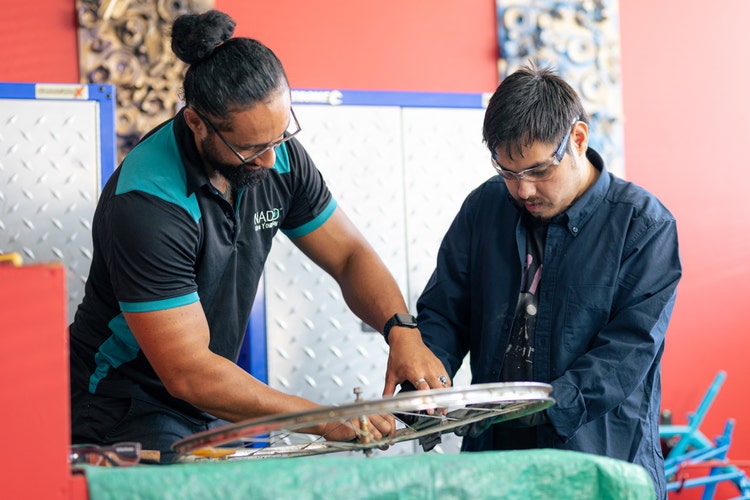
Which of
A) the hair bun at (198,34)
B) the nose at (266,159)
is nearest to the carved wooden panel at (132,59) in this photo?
the hair bun at (198,34)

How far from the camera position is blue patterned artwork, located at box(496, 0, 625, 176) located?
4.83 meters

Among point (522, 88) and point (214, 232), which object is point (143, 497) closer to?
point (214, 232)

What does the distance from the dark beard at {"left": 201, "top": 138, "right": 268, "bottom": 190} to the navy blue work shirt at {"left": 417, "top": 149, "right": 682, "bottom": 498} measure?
Answer: 597 millimetres

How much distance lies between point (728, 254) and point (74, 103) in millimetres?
3411

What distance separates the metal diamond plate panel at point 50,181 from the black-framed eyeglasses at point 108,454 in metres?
1.93

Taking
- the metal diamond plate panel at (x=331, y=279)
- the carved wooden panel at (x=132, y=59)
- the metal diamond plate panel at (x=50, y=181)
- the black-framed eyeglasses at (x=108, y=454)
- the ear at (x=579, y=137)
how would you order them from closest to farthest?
the black-framed eyeglasses at (x=108, y=454)
the ear at (x=579, y=137)
the metal diamond plate panel at (x=50, y=181)
the metal diamond plate panel at (x=331, y=279)
the carved wooden panel at (x=132, y=59)

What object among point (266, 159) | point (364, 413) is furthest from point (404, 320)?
point (364, 413)

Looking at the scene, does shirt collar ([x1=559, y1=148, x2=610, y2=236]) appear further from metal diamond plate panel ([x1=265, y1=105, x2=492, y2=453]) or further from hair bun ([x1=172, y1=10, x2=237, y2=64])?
metal diamond plate panel ([x1=265, y1=105, x2=492, y2=453])

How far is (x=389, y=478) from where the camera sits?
56.5 inches

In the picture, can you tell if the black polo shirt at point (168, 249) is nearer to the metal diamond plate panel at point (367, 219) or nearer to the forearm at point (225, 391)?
the forearm at point (225, 391)

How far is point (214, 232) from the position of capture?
8.15 feet

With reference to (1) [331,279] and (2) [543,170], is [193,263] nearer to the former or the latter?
(2) [543,170]

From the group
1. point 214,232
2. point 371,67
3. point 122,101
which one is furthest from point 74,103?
point 371,67

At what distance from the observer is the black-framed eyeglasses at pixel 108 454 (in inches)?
59.3
